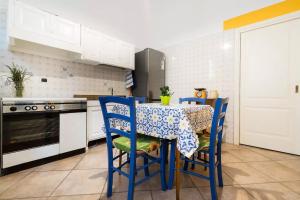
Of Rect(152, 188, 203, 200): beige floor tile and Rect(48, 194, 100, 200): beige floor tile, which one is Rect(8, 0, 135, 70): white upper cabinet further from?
Rect(152, 188, 203, 200): beige floor tile

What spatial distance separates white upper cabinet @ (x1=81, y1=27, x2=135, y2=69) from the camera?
2676 mm

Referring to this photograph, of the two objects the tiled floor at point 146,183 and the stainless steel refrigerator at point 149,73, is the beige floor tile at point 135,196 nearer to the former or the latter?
the tiled floor at point 146,183

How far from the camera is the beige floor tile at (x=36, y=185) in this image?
4.44 ft

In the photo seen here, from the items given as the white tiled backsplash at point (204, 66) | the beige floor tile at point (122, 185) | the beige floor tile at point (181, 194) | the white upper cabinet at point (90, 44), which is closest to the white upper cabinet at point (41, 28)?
the white upper cabinet at point (90, 44)

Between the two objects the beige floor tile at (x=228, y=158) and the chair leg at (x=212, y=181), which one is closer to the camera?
the chair leg at (x=212, y=181)

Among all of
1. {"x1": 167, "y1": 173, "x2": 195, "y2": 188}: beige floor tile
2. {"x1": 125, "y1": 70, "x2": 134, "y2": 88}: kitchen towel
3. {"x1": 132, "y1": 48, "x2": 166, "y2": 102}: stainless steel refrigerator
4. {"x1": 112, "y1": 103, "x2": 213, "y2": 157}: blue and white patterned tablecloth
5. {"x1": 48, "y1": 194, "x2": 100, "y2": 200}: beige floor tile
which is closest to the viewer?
{"x1": 112, "y1": 103, "x2": 213, "y2": 157}: blue and white patterned tablecloth

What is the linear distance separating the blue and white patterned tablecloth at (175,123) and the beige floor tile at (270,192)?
756 millimetres

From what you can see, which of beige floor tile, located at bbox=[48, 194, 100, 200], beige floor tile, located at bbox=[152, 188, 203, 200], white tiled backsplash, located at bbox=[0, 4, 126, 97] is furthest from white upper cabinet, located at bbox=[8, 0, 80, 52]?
beige floor tile, located at bbox=[152, 188, 203, 200]

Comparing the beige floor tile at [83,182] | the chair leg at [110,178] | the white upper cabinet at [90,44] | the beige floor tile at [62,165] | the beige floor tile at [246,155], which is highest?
the white upper cabinet at [90,44]

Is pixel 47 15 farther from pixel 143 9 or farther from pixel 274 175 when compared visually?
pixel 274 175

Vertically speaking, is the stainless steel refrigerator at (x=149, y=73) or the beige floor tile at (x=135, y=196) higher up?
the stainless steel refrigerator at (x=149, y=73)

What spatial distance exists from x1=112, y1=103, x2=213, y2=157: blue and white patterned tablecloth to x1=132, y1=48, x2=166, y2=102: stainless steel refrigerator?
2057 millimetres

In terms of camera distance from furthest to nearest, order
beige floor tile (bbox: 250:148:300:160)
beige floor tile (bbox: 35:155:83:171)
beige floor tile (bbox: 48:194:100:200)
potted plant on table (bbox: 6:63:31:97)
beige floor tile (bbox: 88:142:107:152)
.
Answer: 1. beige floor tile (bbox: 88:142:107:152)
2. beige floor tile (bbox: 250:148:300:160)
3. potted plant on table (bbox: 6:63:31:97)
4. beige floor tile (bbox: 35:155:83:171)
5. beige floor tile (bbox: 48:194:100:200)

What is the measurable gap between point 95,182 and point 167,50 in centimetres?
343
